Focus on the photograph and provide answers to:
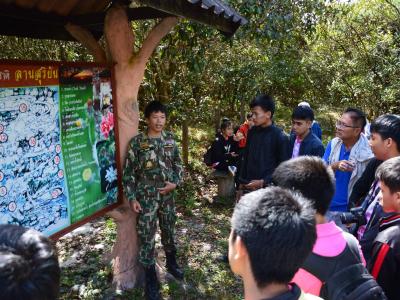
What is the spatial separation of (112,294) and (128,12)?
102 inches

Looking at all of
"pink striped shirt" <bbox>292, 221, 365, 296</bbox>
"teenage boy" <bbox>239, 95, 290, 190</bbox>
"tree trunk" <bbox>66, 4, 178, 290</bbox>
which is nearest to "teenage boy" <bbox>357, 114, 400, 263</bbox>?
"pink striped shirt" <bbox>292, 221, 365, 296</bbox>

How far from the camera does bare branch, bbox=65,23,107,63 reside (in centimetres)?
352

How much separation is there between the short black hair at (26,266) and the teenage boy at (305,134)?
9.56 ft

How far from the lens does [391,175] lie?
213 cm

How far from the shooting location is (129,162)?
350 centimetres

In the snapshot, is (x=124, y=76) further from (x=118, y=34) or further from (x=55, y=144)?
(x=55, y=144)

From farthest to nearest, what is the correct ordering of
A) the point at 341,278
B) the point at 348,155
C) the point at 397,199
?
the point at 348,155
the point at 397,199
the point at 341,278

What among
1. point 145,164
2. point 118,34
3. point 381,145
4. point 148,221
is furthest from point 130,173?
point 381,145

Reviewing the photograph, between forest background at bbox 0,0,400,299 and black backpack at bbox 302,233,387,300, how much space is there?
2402mm

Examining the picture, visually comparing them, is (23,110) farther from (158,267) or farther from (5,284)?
(158,267)

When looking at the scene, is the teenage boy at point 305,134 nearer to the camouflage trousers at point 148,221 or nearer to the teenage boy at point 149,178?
the teenage boy at point 149,178

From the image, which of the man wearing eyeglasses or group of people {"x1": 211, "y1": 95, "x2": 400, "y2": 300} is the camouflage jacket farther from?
the man wearing eyeglasses

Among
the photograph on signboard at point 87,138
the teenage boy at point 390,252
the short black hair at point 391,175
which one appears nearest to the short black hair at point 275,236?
the teenage boy at point 390,252

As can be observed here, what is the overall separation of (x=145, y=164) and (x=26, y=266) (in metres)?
2.54
